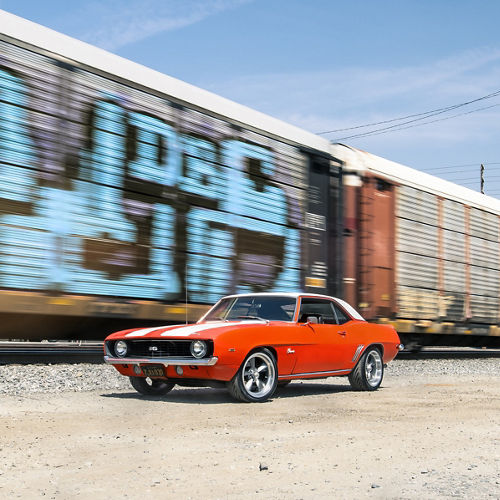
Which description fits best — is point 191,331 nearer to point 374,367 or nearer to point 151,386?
point 151,386

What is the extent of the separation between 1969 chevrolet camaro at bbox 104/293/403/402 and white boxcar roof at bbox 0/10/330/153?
356 centimetres

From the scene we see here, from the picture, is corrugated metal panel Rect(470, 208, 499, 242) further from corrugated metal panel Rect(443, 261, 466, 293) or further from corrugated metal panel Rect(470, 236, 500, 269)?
corrugated metal panel Rect(443, 261, 466, 293)

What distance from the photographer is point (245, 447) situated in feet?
16.8

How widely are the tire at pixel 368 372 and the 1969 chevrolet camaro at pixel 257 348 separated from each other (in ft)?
0.04

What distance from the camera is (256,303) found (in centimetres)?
888

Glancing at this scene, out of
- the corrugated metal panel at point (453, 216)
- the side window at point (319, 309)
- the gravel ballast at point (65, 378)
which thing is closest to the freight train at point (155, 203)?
the gravel ballast at point (65, 378)

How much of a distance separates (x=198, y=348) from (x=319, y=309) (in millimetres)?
2214

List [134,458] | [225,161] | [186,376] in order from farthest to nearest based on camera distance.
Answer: [225,161]
[186,376]
[134,458]

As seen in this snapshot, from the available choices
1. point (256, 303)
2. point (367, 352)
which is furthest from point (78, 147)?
point (367, 352)

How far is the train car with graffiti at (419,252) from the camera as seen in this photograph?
14.2 metres

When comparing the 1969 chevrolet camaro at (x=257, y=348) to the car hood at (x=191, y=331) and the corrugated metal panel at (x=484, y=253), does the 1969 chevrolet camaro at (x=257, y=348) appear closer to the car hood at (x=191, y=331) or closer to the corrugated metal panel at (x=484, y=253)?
the car hood at (x=191, y=331)

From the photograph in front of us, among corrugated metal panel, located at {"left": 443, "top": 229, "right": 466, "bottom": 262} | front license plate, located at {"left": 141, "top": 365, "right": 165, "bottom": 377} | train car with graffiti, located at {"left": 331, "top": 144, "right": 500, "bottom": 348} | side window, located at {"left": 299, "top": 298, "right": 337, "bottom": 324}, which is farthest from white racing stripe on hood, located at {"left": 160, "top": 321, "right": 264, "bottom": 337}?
corrugated metal panel, located at {"left": 443, "top": 229, "right": 466, "bottom": 262}

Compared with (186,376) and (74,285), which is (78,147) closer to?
(74,285)

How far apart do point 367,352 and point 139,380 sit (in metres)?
3.00
